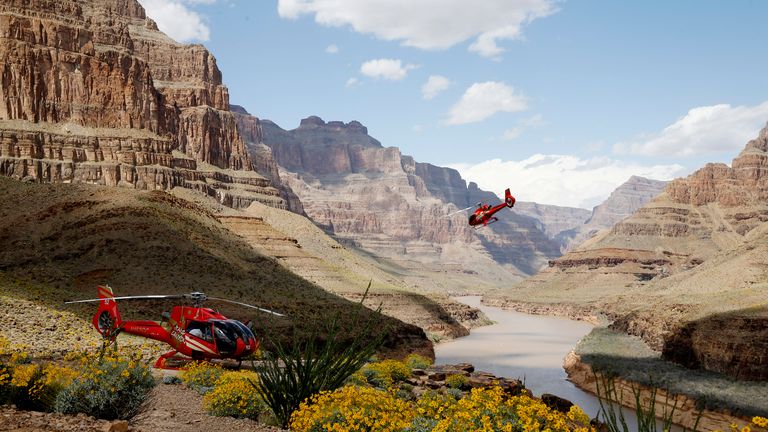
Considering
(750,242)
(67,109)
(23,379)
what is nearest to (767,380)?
(23,379)

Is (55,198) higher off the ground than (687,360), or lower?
higher

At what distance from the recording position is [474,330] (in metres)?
97.2

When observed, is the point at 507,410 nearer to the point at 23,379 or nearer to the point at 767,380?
the point at 23,379

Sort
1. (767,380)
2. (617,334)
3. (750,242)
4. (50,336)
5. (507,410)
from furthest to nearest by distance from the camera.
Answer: (750,242) → (617,334) → (767,380) → (50,336) → (507,410)

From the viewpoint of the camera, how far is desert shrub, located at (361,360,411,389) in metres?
23.8

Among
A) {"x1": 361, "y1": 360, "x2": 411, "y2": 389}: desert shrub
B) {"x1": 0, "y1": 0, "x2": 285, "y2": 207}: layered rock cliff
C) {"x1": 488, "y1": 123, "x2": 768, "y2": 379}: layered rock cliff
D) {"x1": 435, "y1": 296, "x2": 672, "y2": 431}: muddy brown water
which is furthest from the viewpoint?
{"x1": 0, "y1": 0, "x2": 285, "y2": 207}: layered rock cliff

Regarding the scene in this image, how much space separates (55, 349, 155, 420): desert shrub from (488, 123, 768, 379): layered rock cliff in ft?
169

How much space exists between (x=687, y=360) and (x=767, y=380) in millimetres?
9892

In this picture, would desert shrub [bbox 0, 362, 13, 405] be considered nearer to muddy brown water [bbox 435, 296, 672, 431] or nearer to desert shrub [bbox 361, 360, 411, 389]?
desert shrub [bbox 361, 360, 411, 389]

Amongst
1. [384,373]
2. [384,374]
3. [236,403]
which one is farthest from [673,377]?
[236,403]

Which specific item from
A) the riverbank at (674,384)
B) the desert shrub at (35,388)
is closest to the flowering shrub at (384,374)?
the riverbank at (674,384)

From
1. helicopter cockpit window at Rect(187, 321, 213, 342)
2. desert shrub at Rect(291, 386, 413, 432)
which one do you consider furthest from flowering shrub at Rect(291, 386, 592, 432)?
helicopter cockpit window at Rect(187, 321, 213, 342)

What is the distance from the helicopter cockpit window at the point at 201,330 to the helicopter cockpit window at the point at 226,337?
0.76 ft

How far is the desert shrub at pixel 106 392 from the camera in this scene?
1436cm
